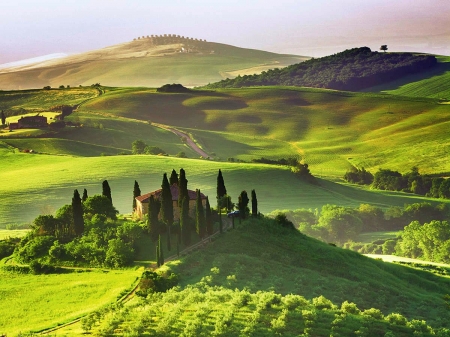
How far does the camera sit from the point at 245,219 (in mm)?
79250

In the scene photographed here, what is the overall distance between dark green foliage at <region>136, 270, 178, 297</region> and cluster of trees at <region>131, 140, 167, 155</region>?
112m

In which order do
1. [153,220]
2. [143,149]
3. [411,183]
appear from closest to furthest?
1. [153,220]
2. [411,183]
3. [143,149]

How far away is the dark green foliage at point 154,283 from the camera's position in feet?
188

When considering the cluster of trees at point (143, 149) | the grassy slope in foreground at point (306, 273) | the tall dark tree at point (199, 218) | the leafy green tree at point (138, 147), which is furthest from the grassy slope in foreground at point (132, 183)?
the grassy slope in foreground at point (306, 273)

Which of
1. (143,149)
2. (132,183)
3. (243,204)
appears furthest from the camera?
(143,149)

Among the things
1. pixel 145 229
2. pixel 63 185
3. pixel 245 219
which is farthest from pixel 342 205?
pixel 145 229

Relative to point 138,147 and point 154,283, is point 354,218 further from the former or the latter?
point 154,283

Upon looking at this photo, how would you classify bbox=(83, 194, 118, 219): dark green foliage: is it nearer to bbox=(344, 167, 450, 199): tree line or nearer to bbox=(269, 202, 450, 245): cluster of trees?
bbox=(269, 202, 450, 245): cluster of trees

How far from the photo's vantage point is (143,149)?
177 metres

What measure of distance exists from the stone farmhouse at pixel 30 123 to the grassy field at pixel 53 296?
12364 centimetres

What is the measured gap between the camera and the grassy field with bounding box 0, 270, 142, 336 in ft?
180

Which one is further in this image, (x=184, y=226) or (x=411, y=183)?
(x=411, y=183)

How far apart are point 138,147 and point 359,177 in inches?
2208

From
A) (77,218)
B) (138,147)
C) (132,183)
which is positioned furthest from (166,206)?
(138,147)
